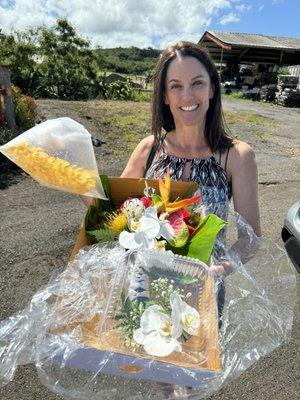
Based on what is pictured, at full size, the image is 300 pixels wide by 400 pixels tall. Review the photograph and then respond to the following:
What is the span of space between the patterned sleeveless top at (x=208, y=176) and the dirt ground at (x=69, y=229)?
891mm

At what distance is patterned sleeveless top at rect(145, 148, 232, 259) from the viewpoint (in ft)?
6.33

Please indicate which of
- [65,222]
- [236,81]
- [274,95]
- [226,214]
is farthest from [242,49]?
[226,214]

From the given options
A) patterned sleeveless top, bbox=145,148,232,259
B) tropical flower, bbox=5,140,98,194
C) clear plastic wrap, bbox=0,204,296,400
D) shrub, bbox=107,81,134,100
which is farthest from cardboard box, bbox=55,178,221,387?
shrub, bbox=107,81,134,100

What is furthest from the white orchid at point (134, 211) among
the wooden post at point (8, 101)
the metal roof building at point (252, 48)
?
the metal roof building at point (252, 48)

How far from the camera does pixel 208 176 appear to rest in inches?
77.9

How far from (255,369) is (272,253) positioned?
1520mm

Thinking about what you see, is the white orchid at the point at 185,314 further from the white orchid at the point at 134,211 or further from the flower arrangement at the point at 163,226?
the white orchid at the point at 134,211

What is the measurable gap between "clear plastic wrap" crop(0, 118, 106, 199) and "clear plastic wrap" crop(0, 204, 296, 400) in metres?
0.24

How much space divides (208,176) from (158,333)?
3.28 ft

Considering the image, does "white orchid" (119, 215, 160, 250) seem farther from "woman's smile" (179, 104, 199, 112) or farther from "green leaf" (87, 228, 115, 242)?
"woman's smile" (179, 104, 199, 112)

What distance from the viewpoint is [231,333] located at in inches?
52.2

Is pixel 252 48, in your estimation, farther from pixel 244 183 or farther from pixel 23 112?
pixel 244 183

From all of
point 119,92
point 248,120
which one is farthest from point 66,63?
point 248,120

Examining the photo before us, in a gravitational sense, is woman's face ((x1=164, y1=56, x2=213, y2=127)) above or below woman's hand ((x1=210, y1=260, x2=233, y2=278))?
above
